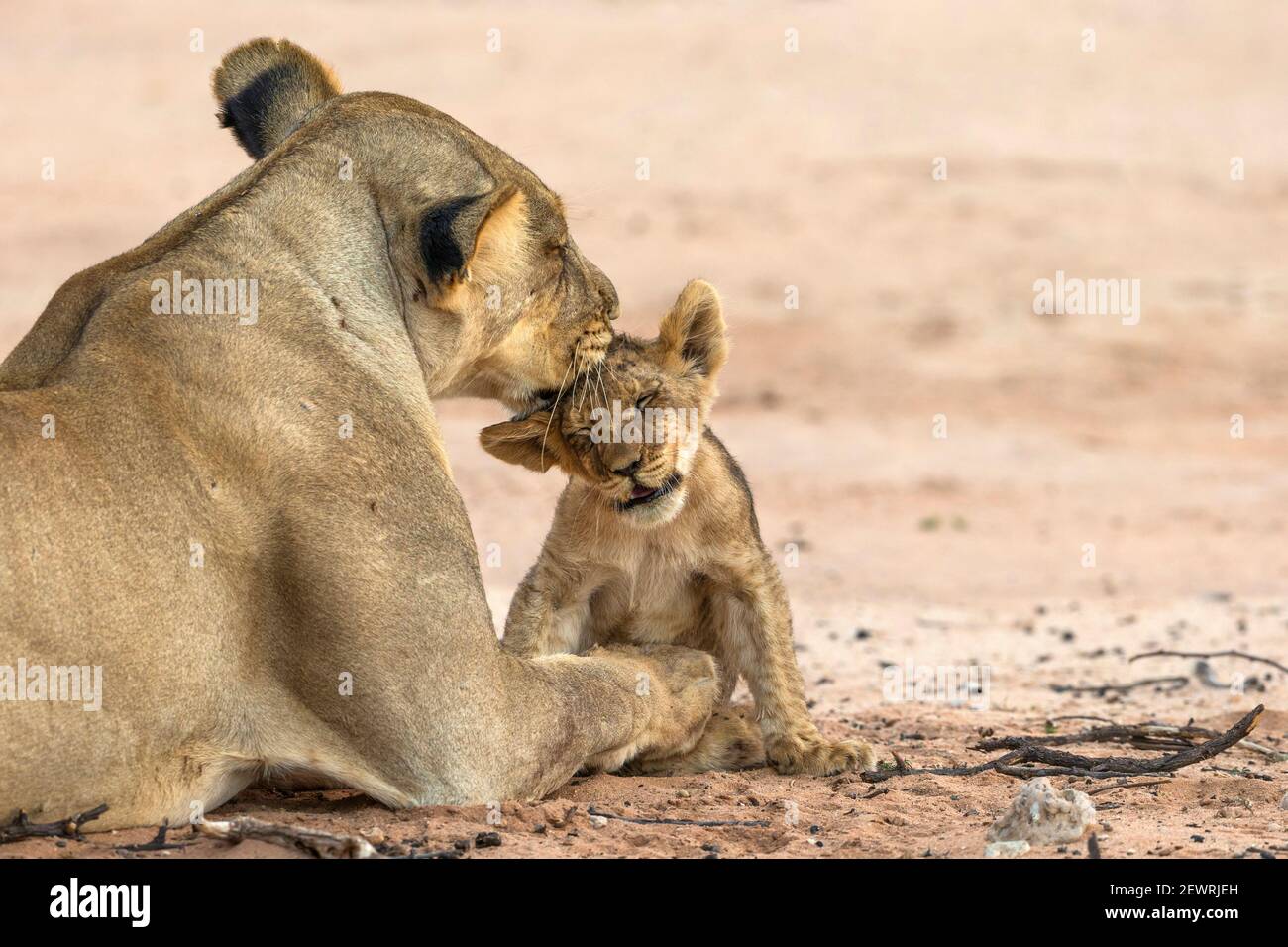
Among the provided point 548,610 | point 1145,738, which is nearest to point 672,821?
point 548,610

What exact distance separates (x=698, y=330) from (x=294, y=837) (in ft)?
10.1

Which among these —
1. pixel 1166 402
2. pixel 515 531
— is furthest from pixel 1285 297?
pixel 515 531

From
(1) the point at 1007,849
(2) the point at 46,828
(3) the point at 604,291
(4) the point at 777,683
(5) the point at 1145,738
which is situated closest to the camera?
(2) the point at 46,828

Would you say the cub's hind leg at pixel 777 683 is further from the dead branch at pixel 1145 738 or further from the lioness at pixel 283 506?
the lioness at pixel 283 506

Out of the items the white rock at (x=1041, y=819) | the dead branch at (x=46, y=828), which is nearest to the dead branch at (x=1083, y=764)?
the white rock at (x=1041, y=819)

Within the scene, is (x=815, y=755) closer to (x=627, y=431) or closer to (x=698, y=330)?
(x=627, y=431)

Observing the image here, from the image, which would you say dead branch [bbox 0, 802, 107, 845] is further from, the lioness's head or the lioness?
the lioness's head

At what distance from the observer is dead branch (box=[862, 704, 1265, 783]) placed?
668 centimetres

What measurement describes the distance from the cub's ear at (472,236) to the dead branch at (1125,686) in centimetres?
479

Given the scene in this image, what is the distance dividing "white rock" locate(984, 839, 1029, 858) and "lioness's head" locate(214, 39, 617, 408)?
2.23m

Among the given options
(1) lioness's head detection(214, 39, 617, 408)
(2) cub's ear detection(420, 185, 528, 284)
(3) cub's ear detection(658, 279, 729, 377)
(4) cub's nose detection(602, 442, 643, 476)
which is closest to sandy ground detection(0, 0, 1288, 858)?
(3) cub's ear detection(658, 279, 729, 377)

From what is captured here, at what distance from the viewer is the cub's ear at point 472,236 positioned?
5750 millimetres

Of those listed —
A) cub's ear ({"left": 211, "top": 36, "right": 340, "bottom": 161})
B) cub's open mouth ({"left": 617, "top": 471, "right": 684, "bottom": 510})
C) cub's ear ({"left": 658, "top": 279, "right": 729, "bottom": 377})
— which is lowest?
cub's open mouth ({"left": 617, "top": 471, "right": 684, "bottom": 510})

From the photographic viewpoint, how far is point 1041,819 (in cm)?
543
